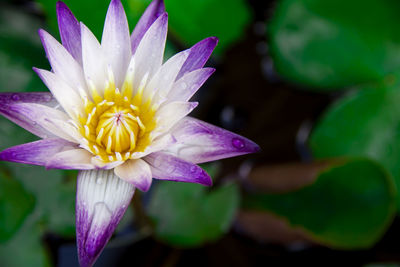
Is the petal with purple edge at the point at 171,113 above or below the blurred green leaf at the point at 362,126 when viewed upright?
above

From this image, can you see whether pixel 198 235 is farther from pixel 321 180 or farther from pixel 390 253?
pixel 390 253

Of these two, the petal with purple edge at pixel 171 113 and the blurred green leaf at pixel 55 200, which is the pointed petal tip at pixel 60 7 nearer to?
the petal with purple edge at pixel 171 113

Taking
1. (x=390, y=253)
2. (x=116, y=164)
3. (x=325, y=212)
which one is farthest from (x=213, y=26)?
(x=390, y=253)

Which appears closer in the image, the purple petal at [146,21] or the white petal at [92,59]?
the white petal at [92,59]

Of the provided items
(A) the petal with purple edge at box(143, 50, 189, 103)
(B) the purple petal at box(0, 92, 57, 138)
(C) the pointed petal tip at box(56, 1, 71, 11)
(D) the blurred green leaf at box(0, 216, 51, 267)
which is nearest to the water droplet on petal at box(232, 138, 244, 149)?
(A) the petal with purple edge at box(143, 50, 189, 103)

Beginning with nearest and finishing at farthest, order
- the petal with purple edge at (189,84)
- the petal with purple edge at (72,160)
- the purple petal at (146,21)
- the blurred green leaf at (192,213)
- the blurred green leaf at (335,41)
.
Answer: the petal with purple edge at (72,160) → the petal with purple edge at (189,84) → the purple petal at (146,21) → the blurred green leaf at (192,213) → the blurred green leaf at (335,41)

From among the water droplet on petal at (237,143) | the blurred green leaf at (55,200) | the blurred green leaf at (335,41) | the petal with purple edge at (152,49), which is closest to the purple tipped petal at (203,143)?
the water droplet on petal at (237,143)
